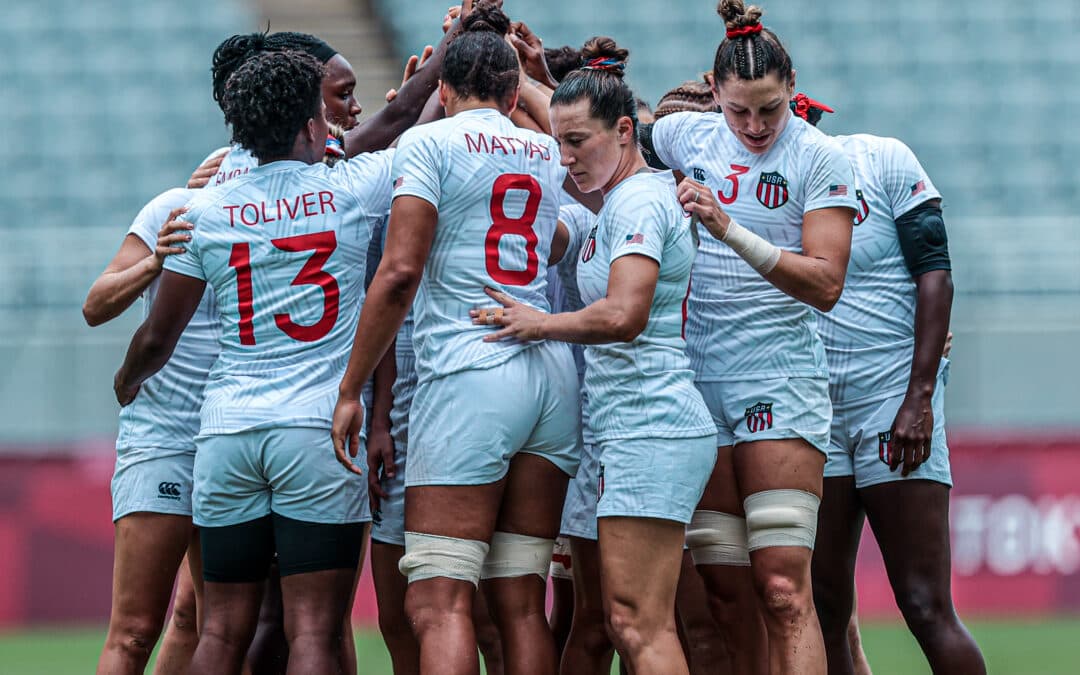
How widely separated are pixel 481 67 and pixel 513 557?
1.45m

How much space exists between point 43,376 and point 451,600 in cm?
667

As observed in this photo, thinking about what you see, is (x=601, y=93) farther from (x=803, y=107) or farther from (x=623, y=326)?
(x=803, y=107)

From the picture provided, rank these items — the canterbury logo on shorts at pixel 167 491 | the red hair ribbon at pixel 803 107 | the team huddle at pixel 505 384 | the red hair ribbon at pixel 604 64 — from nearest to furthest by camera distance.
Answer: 1. the team huddle at pixel 505 384
2. the red hair ribbon at pixel 604 64
3. the canterbury logo on shorts at pixel 167 491
4. the red hair ribbon at pixel 803 107

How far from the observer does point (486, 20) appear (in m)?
4.46

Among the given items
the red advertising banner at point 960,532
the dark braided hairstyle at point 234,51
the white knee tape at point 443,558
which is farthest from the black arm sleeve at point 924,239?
the red advertising banner at point 960,532

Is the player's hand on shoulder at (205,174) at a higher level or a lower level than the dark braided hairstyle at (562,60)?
lower

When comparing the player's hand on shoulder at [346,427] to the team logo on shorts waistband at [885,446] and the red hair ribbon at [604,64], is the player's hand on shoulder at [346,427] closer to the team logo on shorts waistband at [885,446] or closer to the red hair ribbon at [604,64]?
the red hair ribbon at [604,64]

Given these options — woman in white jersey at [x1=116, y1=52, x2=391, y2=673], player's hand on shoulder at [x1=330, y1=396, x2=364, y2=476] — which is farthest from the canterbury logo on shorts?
player's hand on shoulder at [x1=330, y1=396, x2=364, y2=476]

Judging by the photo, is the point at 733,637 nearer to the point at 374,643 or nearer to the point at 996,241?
the point at 374,643

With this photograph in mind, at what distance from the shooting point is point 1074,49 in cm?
1342

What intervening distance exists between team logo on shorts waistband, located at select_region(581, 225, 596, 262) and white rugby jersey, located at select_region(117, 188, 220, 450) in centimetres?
124

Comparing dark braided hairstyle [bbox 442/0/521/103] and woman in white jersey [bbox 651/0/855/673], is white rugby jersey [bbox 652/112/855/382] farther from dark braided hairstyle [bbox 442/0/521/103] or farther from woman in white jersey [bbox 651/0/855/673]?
dark braided hairstyle [bbox 442/0/521/103]

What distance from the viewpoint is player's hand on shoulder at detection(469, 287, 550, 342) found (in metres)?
3.90

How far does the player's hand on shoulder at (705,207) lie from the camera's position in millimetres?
3908
